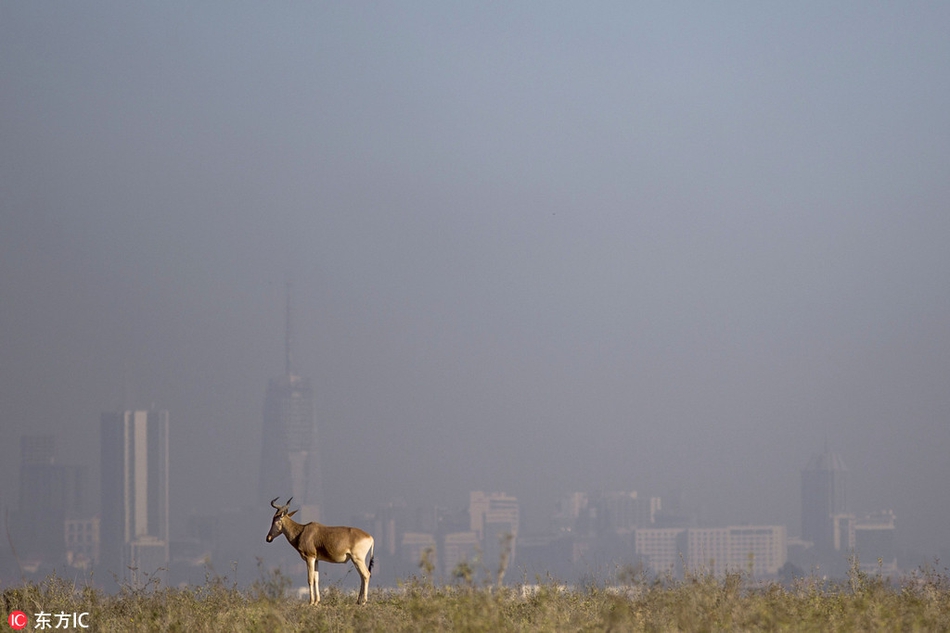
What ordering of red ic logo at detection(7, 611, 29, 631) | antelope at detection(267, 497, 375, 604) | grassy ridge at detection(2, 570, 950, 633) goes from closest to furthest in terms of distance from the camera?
1. grassy ridge at detection(2, 570, 950, 633)
2. red ic logo at detection(7, 611, 29, 631)
3. antelope at detection(267, 497, 375, 604)

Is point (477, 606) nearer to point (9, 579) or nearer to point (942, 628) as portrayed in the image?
point (942, 628)

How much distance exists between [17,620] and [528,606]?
7.31 m

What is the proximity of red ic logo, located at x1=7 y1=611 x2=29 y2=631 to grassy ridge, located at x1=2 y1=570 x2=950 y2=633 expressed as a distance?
378 mm

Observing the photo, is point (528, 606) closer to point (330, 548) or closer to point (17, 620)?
point (330, 548)

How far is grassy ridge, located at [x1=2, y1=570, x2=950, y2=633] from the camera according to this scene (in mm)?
14758

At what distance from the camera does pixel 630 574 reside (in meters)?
18.0

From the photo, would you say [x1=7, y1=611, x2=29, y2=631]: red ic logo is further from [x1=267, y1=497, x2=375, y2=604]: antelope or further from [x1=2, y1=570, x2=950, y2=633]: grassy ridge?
[x1=267, y1=497, x2=375, y2=604]: antelope

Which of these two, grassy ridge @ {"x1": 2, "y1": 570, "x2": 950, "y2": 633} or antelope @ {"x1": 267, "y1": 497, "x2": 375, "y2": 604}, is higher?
antelope @ {"x1": 267, "y1": 497, "x2": 375, "y2": 604}

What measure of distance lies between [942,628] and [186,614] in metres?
10.2

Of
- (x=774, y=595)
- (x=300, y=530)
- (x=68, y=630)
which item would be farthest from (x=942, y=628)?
(x=68, y=630)

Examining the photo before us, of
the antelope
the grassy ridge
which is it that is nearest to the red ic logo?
the grassy ridge

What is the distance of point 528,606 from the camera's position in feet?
58.6

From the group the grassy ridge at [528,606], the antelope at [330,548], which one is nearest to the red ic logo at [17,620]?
the grassy ridge at [528,606]

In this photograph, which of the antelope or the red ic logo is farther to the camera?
the antelope
